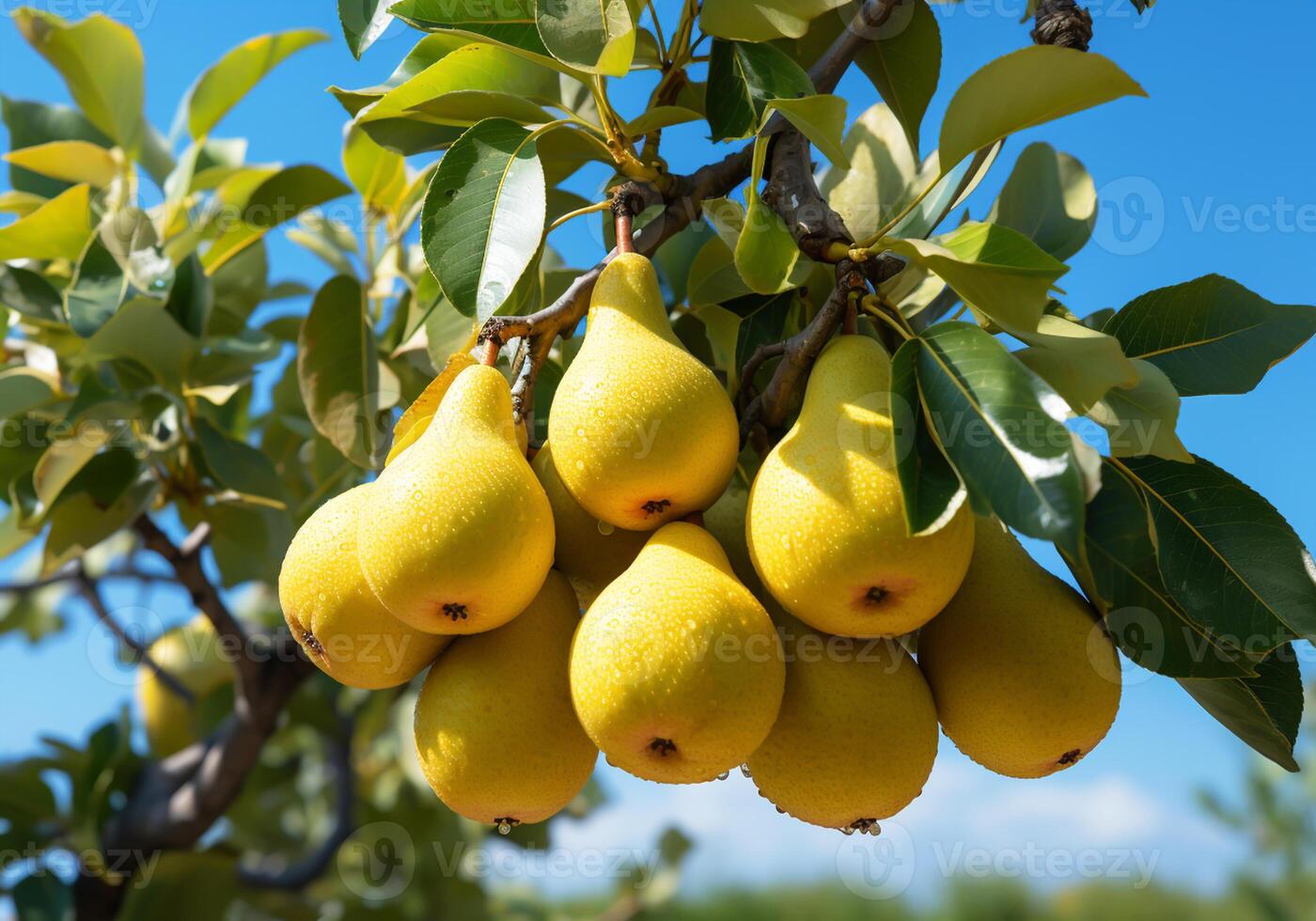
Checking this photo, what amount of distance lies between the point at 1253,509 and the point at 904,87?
0.65m

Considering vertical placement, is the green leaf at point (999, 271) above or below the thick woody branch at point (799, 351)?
above

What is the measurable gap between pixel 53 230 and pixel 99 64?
423mm

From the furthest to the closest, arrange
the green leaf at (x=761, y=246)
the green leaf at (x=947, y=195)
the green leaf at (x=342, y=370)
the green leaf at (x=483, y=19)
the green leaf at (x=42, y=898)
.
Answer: the green leaf at (x=42, y=898) < the green leaf at (x=342, y=370) < the green leaf at (x=947, y=195) < the green leaf at (x=483, y=19) < the green leaf at (x=761, y=246)

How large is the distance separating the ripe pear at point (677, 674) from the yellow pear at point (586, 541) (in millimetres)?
160

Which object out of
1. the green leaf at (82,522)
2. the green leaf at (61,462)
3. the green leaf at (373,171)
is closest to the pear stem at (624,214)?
the green leaf at (373,171)

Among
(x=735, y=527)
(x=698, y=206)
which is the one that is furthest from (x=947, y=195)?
(x=735, y=527)

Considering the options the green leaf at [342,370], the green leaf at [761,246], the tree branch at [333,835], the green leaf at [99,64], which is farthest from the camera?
the tree branch at [333,835]

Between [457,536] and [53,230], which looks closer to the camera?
[457,536]

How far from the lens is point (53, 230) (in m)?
2.00

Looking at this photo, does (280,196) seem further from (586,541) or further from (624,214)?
(586,541)

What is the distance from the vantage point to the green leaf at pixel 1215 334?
110cm

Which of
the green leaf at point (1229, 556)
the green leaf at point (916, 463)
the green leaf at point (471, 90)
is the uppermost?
the green leaf at point (471, 90)

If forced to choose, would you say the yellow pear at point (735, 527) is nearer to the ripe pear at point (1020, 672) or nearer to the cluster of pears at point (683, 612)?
the cluster of pears at point (683, 612)

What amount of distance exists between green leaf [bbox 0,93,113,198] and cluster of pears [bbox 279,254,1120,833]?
178cm
